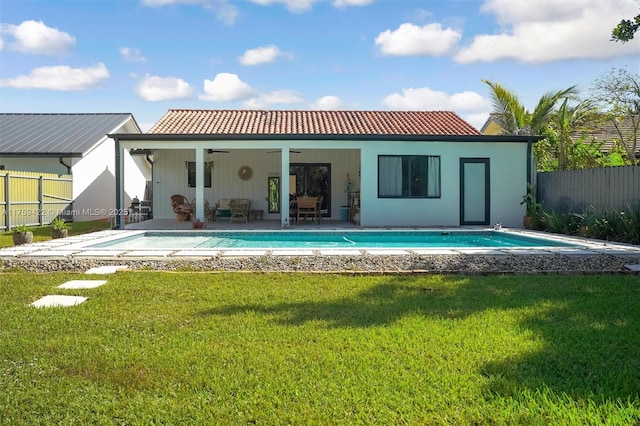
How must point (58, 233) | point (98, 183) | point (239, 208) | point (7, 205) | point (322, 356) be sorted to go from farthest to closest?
point (98, 183), point (239, 208), point (7, 205), point (58, 233), point (322, 356)

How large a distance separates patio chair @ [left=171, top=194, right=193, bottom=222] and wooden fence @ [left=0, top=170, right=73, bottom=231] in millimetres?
3949

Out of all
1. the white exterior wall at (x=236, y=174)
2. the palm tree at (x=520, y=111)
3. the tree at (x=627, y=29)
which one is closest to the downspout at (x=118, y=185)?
the white exterior wall at (x=236, y=174)

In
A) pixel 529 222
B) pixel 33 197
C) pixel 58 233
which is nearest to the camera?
pixel 58 233

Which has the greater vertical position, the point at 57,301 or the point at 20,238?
the point at 20,238

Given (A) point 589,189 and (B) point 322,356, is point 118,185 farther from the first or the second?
(A) point 589,189

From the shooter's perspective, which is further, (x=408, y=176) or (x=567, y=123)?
(x=567, y=123)

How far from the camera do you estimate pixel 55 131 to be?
A: 21.9 meters

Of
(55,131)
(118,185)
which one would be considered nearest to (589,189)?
(118,185)

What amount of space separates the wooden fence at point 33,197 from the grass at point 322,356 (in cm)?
1025

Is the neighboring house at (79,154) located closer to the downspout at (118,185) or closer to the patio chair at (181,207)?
the patio chair at (181,207)

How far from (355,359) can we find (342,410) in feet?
2.52

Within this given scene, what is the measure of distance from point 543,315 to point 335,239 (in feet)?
27.0

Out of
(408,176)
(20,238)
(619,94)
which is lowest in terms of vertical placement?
(20,238)

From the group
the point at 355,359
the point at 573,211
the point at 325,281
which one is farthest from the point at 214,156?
the point at 355,359
